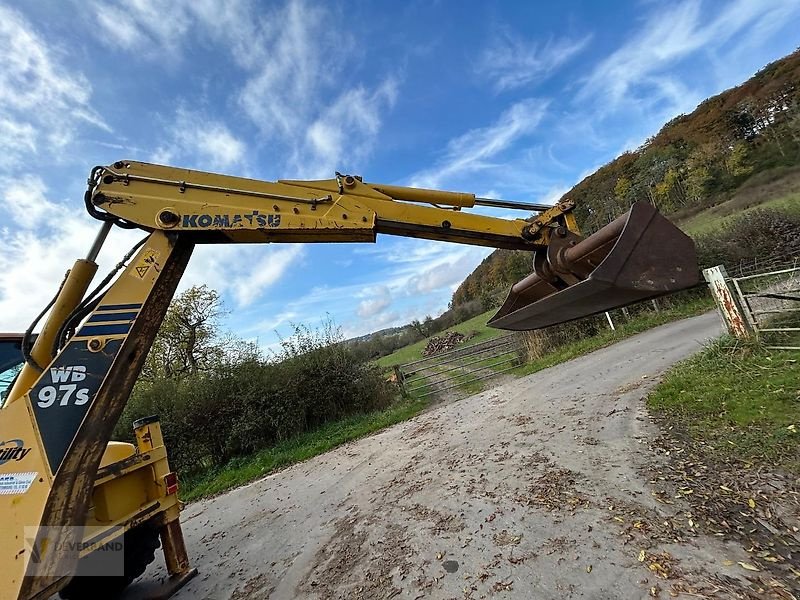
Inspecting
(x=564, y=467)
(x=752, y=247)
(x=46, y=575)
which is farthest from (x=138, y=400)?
(x=752, y=247)

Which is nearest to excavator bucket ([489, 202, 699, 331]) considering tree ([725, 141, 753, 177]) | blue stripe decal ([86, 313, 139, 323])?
blue stripe decal ([86, 313, 139, 323])

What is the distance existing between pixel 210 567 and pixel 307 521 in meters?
1.14

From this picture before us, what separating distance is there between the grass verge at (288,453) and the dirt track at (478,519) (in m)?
0.91

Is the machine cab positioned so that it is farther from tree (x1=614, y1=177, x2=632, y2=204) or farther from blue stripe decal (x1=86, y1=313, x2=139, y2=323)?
tree (x1=614, y1=177, x2=632, y2=204)

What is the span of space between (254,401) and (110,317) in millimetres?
8497

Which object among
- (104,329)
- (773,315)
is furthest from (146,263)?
(773,315)

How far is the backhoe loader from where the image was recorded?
2584 millimetres

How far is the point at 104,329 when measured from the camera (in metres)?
2.93

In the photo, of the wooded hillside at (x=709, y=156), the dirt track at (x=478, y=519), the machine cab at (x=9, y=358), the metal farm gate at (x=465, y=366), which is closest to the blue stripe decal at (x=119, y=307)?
the machine cab at (x=9, y=358)

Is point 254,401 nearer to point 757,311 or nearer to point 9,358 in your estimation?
point 9,358

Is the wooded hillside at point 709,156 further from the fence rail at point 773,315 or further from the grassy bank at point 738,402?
the grassy bank at point 738,402

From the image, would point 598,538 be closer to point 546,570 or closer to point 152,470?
point 546,570

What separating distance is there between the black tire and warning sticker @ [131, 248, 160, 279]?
8.22 feet

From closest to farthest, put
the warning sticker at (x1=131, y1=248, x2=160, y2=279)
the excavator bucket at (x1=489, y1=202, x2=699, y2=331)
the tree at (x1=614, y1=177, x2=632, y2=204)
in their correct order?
the excavator bucket at (x1=489, y1=202, x2=699, y2=331), the warning sticker at (x1=131, y1=248, x2=160, y2=279), the tree at (x1=614, y1=177, x2=632, y2=204)
